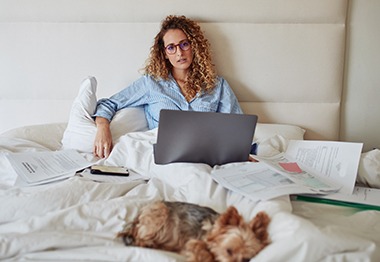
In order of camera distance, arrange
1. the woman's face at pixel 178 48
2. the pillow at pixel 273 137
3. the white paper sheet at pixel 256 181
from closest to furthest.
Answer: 1. the white paper sheet at pixel 256 181
2. the pillow at pixel 273 137
3. the woman's face at pixel 178 48

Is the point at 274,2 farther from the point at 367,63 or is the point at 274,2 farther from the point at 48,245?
the point at 48,245

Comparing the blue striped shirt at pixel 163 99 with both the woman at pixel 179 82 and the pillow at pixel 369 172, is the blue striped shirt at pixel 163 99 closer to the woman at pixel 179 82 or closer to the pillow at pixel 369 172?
the woman at pixel 179 82

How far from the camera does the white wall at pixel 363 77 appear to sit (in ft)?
5.97

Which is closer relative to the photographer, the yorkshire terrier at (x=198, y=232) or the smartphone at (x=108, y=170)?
the yorkshire terrier at (x=198, y=232)

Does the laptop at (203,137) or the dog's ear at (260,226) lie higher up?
the laptop at (203,137)

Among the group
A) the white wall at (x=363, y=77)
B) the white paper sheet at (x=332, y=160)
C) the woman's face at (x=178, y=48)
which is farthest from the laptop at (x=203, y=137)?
the white wall at (x=363, y=77)

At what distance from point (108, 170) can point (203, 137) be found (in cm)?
35

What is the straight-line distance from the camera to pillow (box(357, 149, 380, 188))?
1.28m

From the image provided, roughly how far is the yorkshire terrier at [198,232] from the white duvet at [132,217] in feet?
0.09

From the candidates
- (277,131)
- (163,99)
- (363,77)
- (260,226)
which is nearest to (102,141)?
(163,99)

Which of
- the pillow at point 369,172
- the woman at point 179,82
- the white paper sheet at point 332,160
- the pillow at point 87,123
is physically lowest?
the pillow at point 369,172

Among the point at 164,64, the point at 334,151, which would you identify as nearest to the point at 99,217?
the point at 334,151

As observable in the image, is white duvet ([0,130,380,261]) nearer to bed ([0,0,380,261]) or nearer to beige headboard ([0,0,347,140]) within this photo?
bed ([0,0,380,261])

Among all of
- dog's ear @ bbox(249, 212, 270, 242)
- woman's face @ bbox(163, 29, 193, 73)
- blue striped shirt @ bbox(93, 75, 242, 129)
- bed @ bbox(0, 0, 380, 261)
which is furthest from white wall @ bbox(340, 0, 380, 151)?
dog's ear @ bbox(249, 212, 270, 242)
